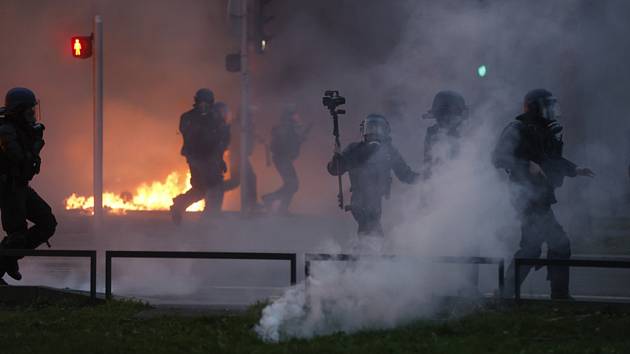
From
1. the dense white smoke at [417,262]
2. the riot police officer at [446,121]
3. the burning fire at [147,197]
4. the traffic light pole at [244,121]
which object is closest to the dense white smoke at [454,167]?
the dense white smoke at [417,262]

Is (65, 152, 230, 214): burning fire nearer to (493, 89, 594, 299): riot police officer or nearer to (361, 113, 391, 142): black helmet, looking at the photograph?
(361, 113, 391, 142): black helmet

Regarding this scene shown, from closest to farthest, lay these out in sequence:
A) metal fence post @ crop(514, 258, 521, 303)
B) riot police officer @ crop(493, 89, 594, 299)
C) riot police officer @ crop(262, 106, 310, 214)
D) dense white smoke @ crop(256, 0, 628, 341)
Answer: dense white smoke @ crop(256, 0, 628, 341) → metal fence post @ crop(514, 258, 521, 303) → riot police officer @ crop(493, 89, 594, 299) → riot police officer @ crop(262, 106, 310, 214)

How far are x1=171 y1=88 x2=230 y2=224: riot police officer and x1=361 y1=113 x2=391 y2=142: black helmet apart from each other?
673 centimetres

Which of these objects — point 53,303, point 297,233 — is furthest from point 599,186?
point 53,303

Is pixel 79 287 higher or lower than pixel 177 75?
lower

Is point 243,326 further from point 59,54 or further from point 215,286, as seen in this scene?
point 59,54

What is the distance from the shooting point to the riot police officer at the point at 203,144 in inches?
624

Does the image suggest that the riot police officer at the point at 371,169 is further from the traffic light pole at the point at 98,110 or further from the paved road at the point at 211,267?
the traffic light pole at the point at 98,110

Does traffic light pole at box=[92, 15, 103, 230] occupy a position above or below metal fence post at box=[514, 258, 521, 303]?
above

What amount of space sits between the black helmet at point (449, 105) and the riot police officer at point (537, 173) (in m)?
0.71

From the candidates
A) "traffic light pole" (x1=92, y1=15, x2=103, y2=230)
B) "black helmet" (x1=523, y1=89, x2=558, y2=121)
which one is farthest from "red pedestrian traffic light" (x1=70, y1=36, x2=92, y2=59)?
"black helmet" (x1=523, y1=89, x2=558, y2=121)

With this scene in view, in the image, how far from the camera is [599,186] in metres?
14.6

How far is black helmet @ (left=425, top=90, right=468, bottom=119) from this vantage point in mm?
9273

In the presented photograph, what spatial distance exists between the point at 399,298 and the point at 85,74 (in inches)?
651
